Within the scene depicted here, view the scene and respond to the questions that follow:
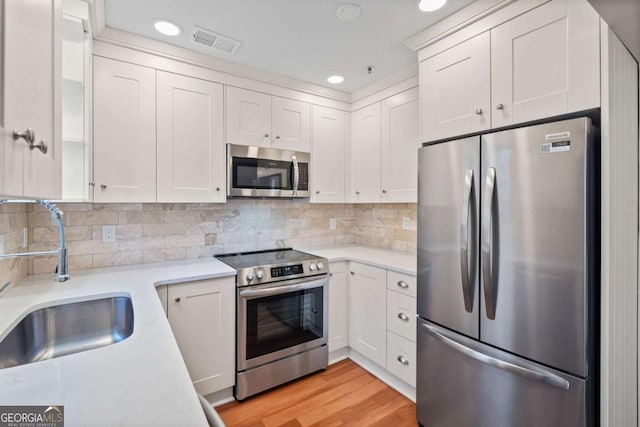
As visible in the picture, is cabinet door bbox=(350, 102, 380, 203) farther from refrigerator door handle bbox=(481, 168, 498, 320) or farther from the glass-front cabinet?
the glass-front cabinet

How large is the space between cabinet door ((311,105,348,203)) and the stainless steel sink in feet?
5.71

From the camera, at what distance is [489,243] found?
Result: 1489 mm

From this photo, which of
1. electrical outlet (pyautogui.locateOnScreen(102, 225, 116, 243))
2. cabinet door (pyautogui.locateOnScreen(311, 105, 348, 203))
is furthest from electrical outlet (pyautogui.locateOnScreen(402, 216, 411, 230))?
electrical outlet (pyautogui.locateOnScreen(102, 225, 116, 243))

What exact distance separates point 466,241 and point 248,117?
1841 mm

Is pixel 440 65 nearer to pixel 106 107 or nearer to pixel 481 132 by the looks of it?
pixel 481 132

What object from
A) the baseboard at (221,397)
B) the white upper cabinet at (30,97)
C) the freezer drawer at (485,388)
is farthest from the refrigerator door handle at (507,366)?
the white upper cabinet at (30,97)

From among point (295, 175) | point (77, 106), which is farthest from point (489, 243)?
point (77, 106)

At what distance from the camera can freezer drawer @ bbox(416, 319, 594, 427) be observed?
51.2 inches

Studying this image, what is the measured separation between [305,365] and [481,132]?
205cm

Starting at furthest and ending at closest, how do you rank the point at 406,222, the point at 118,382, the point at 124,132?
the point at 406,222 < the point at 124,132 < the point at 118,382

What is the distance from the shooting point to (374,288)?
93.7 inches

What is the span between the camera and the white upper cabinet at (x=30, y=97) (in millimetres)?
542

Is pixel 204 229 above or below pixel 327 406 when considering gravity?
above

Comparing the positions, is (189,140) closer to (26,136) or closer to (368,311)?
(26,136)
